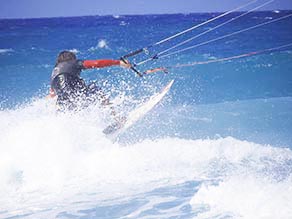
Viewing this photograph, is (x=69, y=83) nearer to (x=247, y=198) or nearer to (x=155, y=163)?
(x=155, y=163)

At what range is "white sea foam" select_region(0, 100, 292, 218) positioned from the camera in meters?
5.03

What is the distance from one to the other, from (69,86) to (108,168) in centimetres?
160

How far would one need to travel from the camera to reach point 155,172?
20.1 feet

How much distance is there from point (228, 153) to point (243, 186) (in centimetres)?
186

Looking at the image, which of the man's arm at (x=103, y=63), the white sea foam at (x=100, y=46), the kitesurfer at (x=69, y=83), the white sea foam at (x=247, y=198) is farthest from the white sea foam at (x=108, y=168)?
the white sea foam at (x=100, y=46)

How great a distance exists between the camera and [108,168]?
6.38 meters

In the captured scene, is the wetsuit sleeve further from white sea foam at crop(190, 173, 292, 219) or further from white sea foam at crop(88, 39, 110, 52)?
white sea foam at crop(88, 39, 110, 52)

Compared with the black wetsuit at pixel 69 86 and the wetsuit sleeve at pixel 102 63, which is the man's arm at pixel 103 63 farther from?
the black wetsuit at pixel 69 86

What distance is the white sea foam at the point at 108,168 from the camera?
5.03 m

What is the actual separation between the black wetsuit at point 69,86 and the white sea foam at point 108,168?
40cm

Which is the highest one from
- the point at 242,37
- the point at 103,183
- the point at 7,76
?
the point at 242,37

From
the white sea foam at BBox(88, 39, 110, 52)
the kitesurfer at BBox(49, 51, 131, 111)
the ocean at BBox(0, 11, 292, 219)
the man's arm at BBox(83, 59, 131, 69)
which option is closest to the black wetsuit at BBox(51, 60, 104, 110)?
the kitesurfer at BBox(49, 51, 131, 111)

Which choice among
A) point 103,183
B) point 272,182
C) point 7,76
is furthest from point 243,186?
point 7,76

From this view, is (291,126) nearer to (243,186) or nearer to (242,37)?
(243,186)
